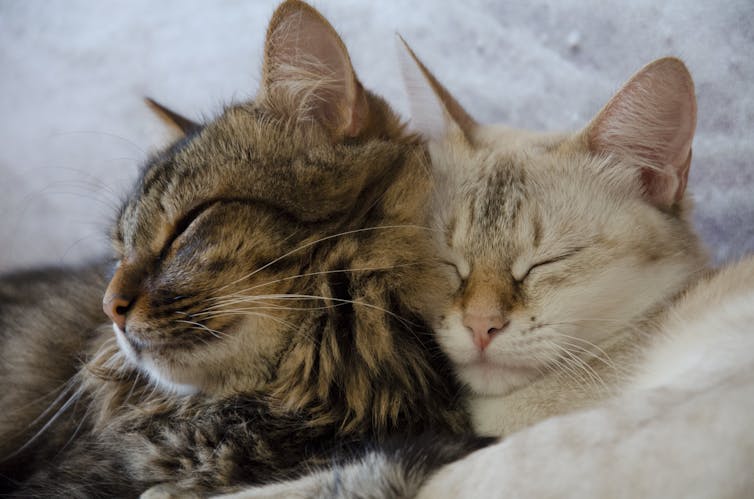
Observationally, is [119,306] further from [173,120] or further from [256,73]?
[256,73]

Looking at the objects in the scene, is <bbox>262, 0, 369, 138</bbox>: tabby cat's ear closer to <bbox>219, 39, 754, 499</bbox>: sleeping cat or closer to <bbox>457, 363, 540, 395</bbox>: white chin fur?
<bbox>219, 39, 754, 499</bbox>: sleeping cat

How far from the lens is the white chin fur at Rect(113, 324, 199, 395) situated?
3.55 ft

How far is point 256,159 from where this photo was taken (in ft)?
3.75

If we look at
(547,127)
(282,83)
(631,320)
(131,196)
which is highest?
(282,83)

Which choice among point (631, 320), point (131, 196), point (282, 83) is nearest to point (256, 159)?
point (282, 83)

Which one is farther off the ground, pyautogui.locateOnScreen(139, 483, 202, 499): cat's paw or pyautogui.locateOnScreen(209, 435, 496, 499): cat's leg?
pyautogui.locateOnScreen(209, 435, 496, 499): cat's leg

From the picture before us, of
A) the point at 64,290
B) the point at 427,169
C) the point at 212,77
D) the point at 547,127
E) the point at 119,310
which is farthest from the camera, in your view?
the point at 212,77

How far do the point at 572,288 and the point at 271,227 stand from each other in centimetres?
46

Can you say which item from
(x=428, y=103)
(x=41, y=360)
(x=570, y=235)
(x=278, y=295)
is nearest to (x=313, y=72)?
(x=428, y=103)

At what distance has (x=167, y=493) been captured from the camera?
1.02 m

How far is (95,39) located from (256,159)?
1179mm

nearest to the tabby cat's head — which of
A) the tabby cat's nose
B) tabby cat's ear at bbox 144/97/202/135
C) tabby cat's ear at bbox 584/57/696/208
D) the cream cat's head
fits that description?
the tabby cat's nose

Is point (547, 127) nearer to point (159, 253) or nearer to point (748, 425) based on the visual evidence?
point (159, 253)

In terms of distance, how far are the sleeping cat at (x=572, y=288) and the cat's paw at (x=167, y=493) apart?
149 mm
